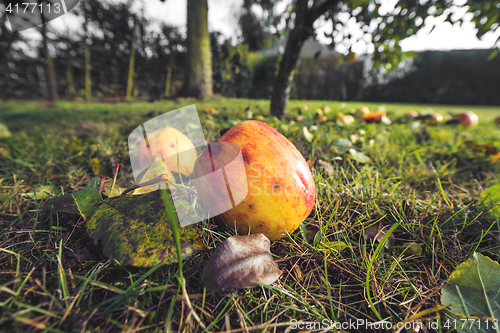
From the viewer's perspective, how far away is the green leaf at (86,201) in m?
0.87

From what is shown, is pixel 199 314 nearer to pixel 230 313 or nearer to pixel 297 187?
pixel 230 313

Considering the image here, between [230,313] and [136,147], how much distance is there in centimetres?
114

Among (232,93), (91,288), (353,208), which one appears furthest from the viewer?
(232,93)

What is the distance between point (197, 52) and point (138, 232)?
7.20 meters

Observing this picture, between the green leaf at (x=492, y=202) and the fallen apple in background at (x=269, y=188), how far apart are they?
972 millimetres

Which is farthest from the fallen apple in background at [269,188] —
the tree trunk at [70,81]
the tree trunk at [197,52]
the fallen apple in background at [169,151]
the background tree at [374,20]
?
the tree trunk at [70,81]

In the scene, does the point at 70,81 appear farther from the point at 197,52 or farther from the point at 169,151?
the point at 169,151

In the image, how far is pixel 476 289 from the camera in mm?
742

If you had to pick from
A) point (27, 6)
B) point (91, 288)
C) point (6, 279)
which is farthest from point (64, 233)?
point (27, 6)

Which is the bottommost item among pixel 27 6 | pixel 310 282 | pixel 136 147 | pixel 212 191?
pixel 310 282

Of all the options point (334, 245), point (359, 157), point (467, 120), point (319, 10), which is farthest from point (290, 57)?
point (467, 120)

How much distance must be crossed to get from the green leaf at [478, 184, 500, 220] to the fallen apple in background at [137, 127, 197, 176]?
1619 millimetres

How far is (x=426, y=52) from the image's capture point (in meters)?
13.4

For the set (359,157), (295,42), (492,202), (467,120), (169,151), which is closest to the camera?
(492,202)
